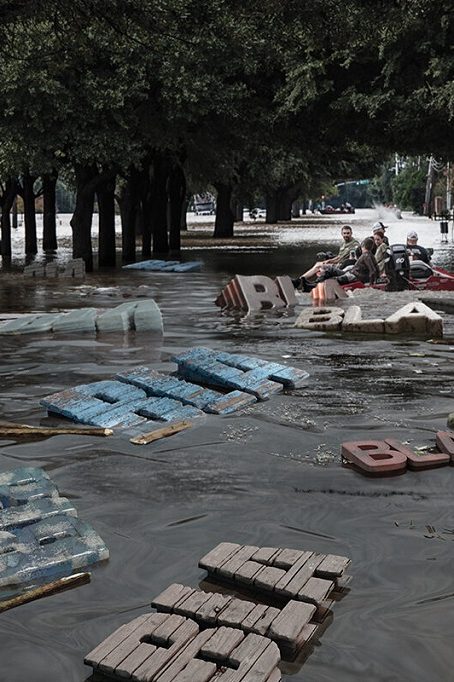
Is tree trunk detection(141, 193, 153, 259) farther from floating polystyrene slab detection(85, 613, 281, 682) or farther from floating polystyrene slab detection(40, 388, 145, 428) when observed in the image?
floating polystyrene slab detection(85, 613, 281, 682)

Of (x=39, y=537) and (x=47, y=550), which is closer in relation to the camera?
(x=47, y=550)

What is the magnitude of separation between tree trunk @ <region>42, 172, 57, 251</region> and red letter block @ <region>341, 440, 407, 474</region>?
2494 cm

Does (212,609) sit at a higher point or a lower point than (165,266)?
lower

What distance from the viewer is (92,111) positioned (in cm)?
2347

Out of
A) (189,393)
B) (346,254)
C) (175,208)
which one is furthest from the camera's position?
(175,208)

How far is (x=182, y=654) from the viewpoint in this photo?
4.20 m

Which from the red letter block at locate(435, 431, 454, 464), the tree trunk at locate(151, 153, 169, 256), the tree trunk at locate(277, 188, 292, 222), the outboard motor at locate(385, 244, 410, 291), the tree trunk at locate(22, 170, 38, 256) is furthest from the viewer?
the tree trunk at locate(277, 188, 292, 222)

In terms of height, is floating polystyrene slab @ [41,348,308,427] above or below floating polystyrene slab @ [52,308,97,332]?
below

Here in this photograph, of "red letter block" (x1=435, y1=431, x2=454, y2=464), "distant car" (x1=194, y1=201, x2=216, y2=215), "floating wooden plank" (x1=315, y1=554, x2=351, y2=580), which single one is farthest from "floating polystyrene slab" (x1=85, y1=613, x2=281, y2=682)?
"distant car" (x1=194, y1=201, x2=216, y2=215)

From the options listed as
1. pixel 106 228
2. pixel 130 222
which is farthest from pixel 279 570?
pixel 130 222

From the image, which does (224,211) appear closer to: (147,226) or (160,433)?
(147,226)

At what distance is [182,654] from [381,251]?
15683 millimetres

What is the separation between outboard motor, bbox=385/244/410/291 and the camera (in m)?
18.6

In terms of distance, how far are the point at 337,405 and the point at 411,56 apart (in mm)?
16031
